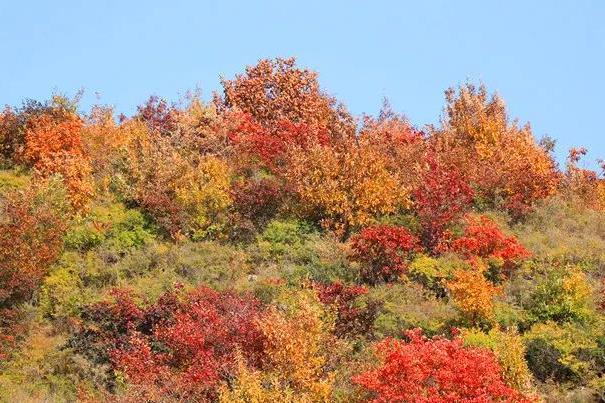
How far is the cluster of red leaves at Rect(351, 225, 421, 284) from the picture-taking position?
35.2 m

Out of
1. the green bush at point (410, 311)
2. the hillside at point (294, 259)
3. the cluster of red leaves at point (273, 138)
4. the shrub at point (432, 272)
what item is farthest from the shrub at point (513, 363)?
the cluster of red leaves at point (273, 138)

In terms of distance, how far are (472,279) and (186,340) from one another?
8556 mm

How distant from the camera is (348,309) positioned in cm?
3247

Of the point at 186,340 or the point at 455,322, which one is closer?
the point at 186,340

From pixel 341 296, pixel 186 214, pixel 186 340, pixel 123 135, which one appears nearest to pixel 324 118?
pixel 123 135

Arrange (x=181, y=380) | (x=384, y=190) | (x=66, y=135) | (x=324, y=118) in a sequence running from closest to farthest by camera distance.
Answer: (x=181, y=380), (x=384, y=190), (x=66, y=135), (x=324, y=118)

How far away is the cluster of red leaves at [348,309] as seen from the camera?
104 feet

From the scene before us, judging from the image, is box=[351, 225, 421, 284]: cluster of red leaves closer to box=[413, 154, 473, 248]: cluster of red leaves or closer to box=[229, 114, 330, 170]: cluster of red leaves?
box=[413, 154, 473, 248]: cluster of red leaves

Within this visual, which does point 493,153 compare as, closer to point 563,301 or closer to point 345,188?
point 345,188

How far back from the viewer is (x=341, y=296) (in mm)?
33000

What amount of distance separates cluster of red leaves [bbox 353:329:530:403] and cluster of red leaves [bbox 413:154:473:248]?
1212 cm

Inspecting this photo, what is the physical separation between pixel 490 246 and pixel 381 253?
3.75 meters

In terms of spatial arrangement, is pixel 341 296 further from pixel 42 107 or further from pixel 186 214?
pixel 42 107

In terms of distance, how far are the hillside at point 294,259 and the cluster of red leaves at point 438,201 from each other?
10 cm
